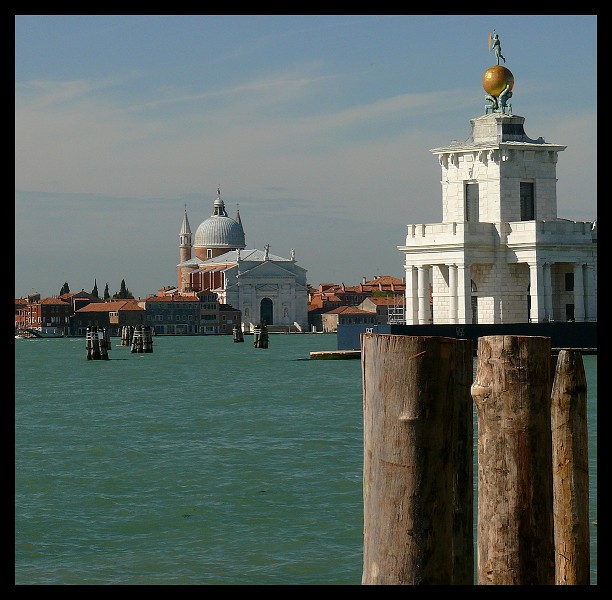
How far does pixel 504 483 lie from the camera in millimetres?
5211

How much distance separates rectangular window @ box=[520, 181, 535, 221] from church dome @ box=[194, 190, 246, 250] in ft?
314

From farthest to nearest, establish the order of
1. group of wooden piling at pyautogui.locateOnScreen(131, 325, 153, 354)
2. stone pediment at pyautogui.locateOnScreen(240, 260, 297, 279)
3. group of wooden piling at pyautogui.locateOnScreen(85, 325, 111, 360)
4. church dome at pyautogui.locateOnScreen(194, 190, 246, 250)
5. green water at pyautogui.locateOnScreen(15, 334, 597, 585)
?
church dome at pyautogui.locateOnScreen(194, 190, 246, 250), stone pediment at pyautogui.locateOnScreen(240, 260, 297, 279), group of wooden piling at pyautogui.locateOnScreen(131, 325, 153, 354), group of wooden piling at pyautogui.locateOnScreen(85, 325, 111, 360), green water at pyautogui.locateOnScreen(15, 334, 597, 585)

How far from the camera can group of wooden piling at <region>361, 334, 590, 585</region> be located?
4566mm

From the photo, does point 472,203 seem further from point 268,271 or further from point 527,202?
point 268,271

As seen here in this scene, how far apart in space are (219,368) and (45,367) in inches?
341

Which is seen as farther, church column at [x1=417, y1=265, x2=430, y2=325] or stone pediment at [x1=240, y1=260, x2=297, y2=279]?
stone pediment at [x1=240, y1=260, x2=297, y2=279]

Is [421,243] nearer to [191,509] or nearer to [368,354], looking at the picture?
[191,509]

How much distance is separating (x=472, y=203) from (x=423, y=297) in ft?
12.5

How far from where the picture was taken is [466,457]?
5.55 m

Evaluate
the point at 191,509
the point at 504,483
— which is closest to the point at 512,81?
the point at 191,509

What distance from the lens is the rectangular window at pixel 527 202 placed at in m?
45.4

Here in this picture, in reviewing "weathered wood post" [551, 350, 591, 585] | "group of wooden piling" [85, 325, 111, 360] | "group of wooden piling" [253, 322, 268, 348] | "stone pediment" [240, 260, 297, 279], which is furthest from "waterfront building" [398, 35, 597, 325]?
"stone pediment" [240, 260, 297, 279]

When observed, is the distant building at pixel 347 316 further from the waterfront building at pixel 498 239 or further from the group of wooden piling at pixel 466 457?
the group of wooden piling at pixel 466 457

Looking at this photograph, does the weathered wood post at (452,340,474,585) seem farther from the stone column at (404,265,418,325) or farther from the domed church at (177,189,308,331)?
the domed church at (177,189,308,331)
